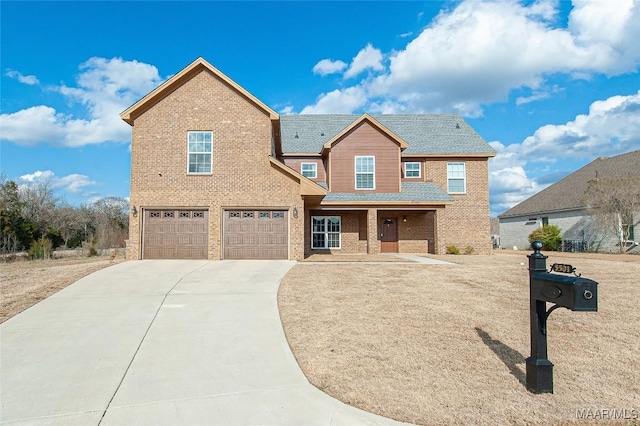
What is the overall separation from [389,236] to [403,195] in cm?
322

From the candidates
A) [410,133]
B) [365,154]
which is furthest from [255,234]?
[410,133]

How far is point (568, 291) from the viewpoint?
4.00 metres

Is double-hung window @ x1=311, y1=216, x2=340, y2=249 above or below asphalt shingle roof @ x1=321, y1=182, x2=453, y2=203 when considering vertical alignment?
below

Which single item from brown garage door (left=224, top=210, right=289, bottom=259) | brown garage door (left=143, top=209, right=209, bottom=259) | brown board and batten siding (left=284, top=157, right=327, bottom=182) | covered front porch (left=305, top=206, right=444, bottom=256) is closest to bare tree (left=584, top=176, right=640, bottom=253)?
covered front porch (left=305, top=206, right=444, bottom=256)

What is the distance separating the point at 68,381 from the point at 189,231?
468 inches

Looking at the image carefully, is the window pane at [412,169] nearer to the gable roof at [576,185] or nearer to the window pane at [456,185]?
the window pane at [456,185]

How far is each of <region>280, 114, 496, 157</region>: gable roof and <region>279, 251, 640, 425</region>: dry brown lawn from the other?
1418cm

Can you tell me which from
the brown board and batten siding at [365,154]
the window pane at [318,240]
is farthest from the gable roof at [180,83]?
the window pane at [318,240]

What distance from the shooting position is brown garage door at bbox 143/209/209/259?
52.5 ft

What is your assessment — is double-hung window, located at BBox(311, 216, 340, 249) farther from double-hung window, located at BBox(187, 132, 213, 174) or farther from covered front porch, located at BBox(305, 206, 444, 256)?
double-hung window, located at BBox(187, 132, 213, 174)

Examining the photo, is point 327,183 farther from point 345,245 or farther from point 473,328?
point 473,328

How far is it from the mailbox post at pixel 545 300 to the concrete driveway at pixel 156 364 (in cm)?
186

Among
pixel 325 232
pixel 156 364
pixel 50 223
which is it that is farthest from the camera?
pixel 50 223

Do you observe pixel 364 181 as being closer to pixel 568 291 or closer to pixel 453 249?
pixel 453 249
